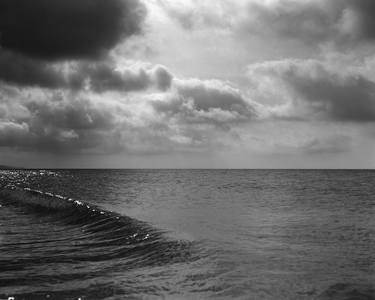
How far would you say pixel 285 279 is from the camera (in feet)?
33.7

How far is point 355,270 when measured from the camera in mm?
11414

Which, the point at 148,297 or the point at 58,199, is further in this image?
the point at 58,199

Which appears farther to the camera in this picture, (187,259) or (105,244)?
(105,244)

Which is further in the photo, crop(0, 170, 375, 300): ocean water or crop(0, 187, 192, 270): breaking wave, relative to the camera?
crop(0, 187, 192, 270): breaking wave

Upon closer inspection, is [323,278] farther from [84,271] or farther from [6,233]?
[6,233]

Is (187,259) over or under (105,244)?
over

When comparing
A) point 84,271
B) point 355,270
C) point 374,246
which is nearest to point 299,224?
point 374,246

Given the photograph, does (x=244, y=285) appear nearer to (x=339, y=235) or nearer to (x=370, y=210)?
(x=339, y=235)

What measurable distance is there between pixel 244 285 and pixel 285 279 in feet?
4.46

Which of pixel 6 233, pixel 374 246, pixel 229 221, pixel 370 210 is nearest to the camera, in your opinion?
pixel 374 246

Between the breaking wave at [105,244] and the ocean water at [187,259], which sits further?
the breaking wave at [105,244]

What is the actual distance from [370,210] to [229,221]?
A: 14.4 metres

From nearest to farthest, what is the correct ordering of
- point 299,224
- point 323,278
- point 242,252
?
point 323,278 < point 242,252 < point 299,224

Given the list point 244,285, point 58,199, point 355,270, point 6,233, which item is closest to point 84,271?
point 244,285
